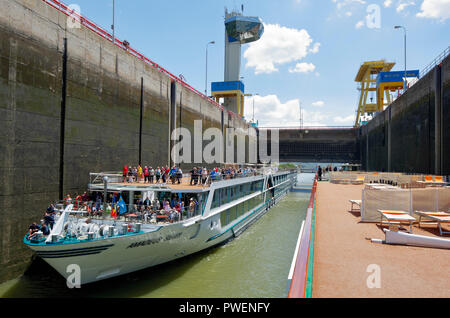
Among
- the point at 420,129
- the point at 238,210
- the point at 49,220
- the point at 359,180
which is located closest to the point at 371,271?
the point at 49,220

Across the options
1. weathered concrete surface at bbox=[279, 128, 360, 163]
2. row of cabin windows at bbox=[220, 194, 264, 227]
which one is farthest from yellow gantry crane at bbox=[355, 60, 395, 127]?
row of cabin windows at bbox=[220, 194, 264, 227]

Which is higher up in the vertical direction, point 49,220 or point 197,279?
point 49,220

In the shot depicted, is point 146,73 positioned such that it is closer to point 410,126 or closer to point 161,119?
point 161,119

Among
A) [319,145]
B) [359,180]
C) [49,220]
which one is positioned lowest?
[49,220]

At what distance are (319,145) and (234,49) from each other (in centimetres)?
2697

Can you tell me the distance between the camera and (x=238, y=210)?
20.6m

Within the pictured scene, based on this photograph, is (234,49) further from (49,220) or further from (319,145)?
(49,220)

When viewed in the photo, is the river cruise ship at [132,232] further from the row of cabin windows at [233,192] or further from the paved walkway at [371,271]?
the paved walkway at [371,271]

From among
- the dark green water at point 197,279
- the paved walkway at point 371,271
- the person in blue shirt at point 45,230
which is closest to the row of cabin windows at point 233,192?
the dark green water at point 197,279

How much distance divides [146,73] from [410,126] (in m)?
27.7

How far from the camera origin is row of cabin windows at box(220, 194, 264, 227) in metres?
17.7

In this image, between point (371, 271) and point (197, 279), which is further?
point (197, 279)

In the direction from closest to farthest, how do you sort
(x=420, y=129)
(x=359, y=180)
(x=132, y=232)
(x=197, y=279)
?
(x=132, y=232)
(x=197, y=279)
(x=420, y=129)
(x=359, y=180)

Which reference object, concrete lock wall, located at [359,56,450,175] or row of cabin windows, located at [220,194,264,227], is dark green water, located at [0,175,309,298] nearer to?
row of cabin windows, located at [220,194,264,227]
